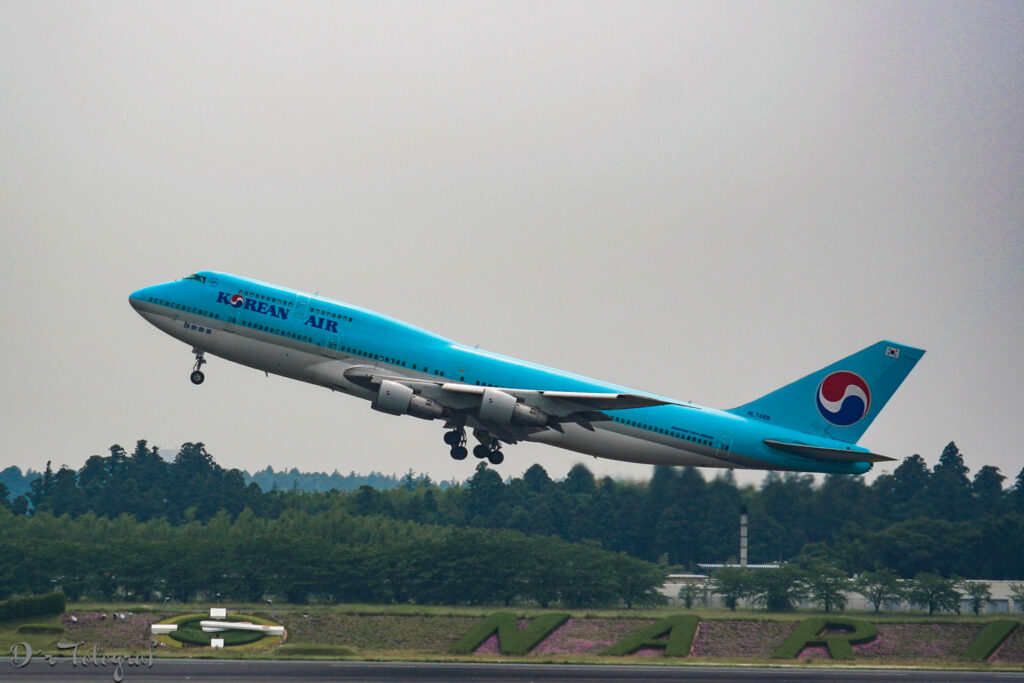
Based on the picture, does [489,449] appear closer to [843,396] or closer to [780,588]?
[843,396]

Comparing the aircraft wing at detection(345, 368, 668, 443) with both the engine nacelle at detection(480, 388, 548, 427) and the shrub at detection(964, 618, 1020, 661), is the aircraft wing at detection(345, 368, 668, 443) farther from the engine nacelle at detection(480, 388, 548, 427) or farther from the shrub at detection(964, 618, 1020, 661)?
the shrub at detection(964, 618, 1020, 661)

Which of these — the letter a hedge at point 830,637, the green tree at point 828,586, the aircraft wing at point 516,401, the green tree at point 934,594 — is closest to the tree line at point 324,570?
the green tree at point 828,586

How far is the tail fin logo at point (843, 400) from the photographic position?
204 ft

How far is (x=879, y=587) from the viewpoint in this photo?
81.3m

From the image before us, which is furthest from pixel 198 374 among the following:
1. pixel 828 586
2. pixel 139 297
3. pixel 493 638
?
pixel 828 586

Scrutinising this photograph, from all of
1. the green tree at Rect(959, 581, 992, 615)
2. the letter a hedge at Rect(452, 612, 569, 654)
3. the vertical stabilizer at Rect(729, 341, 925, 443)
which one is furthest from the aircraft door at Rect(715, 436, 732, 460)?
the green tree at Rect(959, 581, 992, 615)

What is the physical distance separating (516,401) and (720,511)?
115 ft

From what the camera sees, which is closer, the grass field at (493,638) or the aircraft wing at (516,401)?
the aircraft wing at (516,401)

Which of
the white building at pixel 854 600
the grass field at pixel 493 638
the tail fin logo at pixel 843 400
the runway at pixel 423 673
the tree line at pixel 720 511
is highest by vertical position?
the tail fin logo at pixel 843 400

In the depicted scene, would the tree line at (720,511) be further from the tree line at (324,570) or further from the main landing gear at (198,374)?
the main landing gear at (198,374)

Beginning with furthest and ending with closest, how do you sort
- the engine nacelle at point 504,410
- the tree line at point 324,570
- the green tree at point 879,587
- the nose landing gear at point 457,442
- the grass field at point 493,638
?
the green tree at point 879,587 < the tree line at point 324,570 < the grass field at point 493,638 < the nose landing gear at point 457,442 < the engine nacelle at point 504,410

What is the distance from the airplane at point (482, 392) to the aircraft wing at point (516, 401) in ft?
0.18

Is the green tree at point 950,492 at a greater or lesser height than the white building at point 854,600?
greater

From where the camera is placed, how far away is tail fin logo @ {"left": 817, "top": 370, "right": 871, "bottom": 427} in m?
62.2
